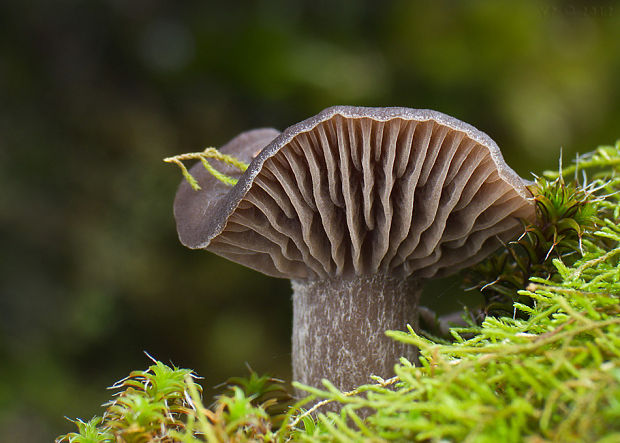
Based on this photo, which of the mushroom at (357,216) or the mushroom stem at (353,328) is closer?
the mushroom at (357,216)

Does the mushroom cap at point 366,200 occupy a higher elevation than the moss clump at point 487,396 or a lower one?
higher

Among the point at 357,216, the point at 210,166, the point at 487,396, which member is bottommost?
the point at 487,396

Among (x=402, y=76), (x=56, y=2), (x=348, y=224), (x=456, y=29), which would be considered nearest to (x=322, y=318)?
(x=348, y=224)

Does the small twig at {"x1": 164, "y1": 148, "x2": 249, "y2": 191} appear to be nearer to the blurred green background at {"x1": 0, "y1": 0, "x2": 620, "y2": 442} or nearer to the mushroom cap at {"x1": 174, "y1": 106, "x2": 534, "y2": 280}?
the mushroom cap at {"x1": 174, "y1": 106, "x2": 534, "y2": 280}

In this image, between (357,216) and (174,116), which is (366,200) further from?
(174,116)

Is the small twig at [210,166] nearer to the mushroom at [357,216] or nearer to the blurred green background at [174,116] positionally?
the mushroom at [357,216]

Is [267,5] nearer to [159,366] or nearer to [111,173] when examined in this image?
[111,173]

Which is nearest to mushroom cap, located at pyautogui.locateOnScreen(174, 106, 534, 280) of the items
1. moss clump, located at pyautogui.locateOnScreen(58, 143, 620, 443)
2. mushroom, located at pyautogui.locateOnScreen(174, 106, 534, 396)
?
mushroom, located at pyautogui.locateOnScreen(174, 106, 534, 396)

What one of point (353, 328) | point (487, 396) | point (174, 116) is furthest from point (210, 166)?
point (174, 116)

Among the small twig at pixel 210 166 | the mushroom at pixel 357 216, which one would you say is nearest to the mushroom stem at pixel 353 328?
the mushroom at pixel 357 216
